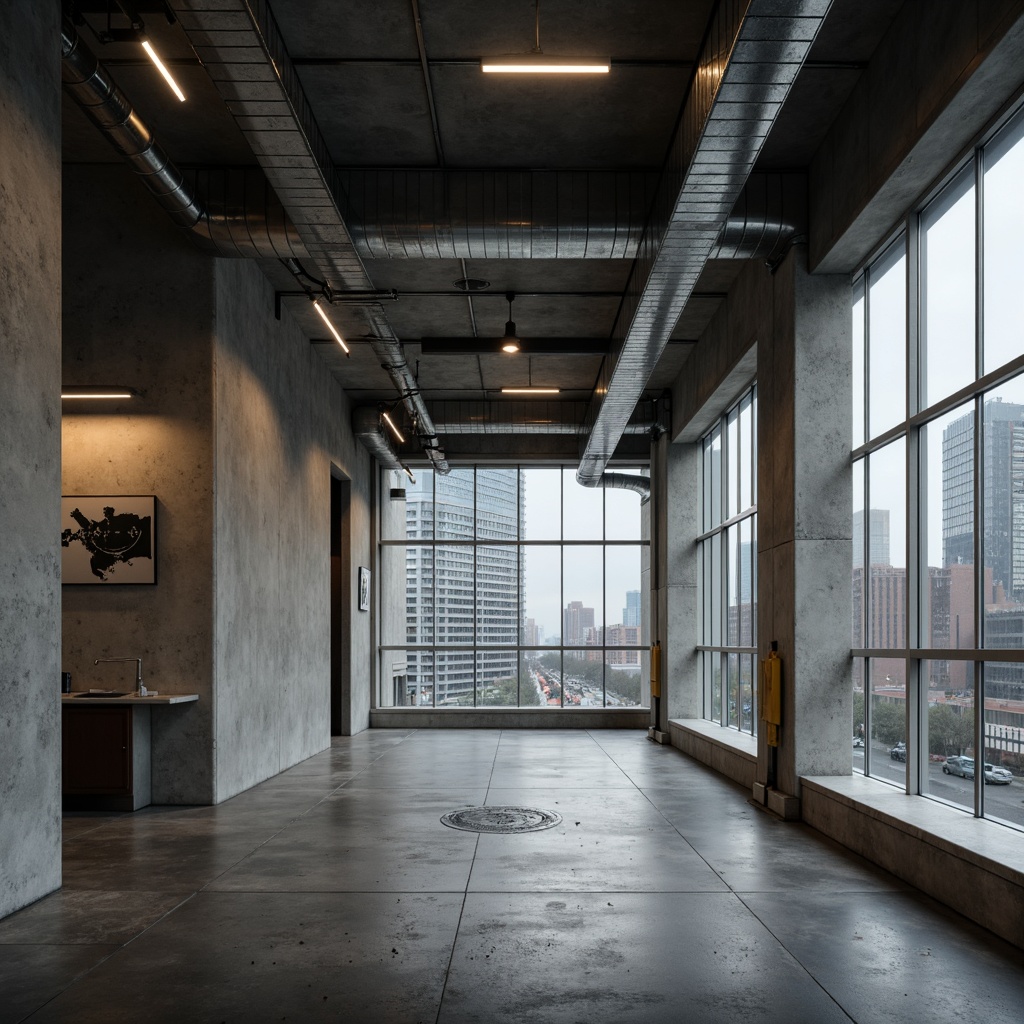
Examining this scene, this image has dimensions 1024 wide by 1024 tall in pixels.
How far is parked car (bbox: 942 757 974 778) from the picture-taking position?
668 centimetres

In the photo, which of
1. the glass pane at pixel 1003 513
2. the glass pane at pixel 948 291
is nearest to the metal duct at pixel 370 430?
the glass pane at pixel 948 291

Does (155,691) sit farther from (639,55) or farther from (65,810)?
(639,55)

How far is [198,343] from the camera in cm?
952

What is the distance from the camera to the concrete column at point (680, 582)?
53.7 feet

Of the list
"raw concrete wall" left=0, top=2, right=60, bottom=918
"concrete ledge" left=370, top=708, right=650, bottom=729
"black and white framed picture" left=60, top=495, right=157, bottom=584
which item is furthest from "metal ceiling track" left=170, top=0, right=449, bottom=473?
"concrete ledge" left=370, top=708, right=650, bottom=729

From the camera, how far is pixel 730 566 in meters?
14.3

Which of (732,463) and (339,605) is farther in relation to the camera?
(339,605)

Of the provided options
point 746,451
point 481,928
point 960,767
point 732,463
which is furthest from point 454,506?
point 481,928

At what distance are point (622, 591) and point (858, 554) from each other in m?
12.0

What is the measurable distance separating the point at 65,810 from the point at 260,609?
113 inches

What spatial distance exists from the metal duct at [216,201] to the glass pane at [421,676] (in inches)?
479

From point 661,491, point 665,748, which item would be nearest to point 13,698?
point 665,748

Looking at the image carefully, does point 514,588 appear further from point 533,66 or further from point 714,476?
point 533,66

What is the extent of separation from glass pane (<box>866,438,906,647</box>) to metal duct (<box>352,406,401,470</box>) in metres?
9.88
